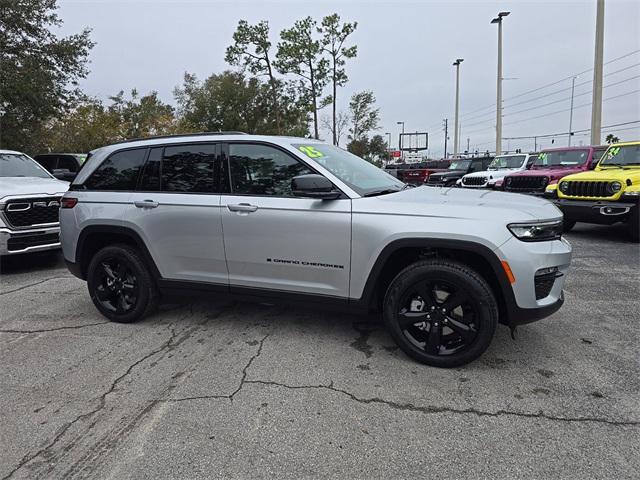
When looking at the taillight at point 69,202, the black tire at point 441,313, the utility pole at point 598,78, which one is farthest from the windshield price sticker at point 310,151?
the utility pole at point 598,78

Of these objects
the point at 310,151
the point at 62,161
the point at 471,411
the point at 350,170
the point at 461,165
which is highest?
the point at 62,161

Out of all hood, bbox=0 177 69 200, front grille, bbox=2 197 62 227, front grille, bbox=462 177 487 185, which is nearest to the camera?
front grille, bbox=2 197 62 227

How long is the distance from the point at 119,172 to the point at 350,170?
2.29 m

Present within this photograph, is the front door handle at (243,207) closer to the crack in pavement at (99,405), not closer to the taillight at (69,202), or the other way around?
the crack in pavement at (99,405)

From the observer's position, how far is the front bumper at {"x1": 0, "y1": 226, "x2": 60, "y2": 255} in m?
6.14

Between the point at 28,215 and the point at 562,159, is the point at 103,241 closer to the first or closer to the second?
the point at 28,215

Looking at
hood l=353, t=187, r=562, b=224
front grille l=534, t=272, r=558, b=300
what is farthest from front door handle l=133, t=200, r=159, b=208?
front grille l=534, t=272, r=558, b=300

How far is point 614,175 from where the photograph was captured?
8031mm

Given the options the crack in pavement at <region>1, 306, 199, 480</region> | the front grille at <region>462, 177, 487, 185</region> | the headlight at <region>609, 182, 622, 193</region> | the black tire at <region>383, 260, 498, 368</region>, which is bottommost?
the crack in pavement at <region>1, 306, 199, 480</region>

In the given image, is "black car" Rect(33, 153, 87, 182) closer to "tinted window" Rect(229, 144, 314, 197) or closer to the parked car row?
"tinted window" Rect(229, 144, 314, 197)

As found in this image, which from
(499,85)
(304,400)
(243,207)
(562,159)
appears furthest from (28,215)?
(499,85)

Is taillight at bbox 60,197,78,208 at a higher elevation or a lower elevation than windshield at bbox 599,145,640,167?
lower

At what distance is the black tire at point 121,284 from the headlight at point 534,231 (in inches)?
128

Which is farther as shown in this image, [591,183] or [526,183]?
[526,183]
